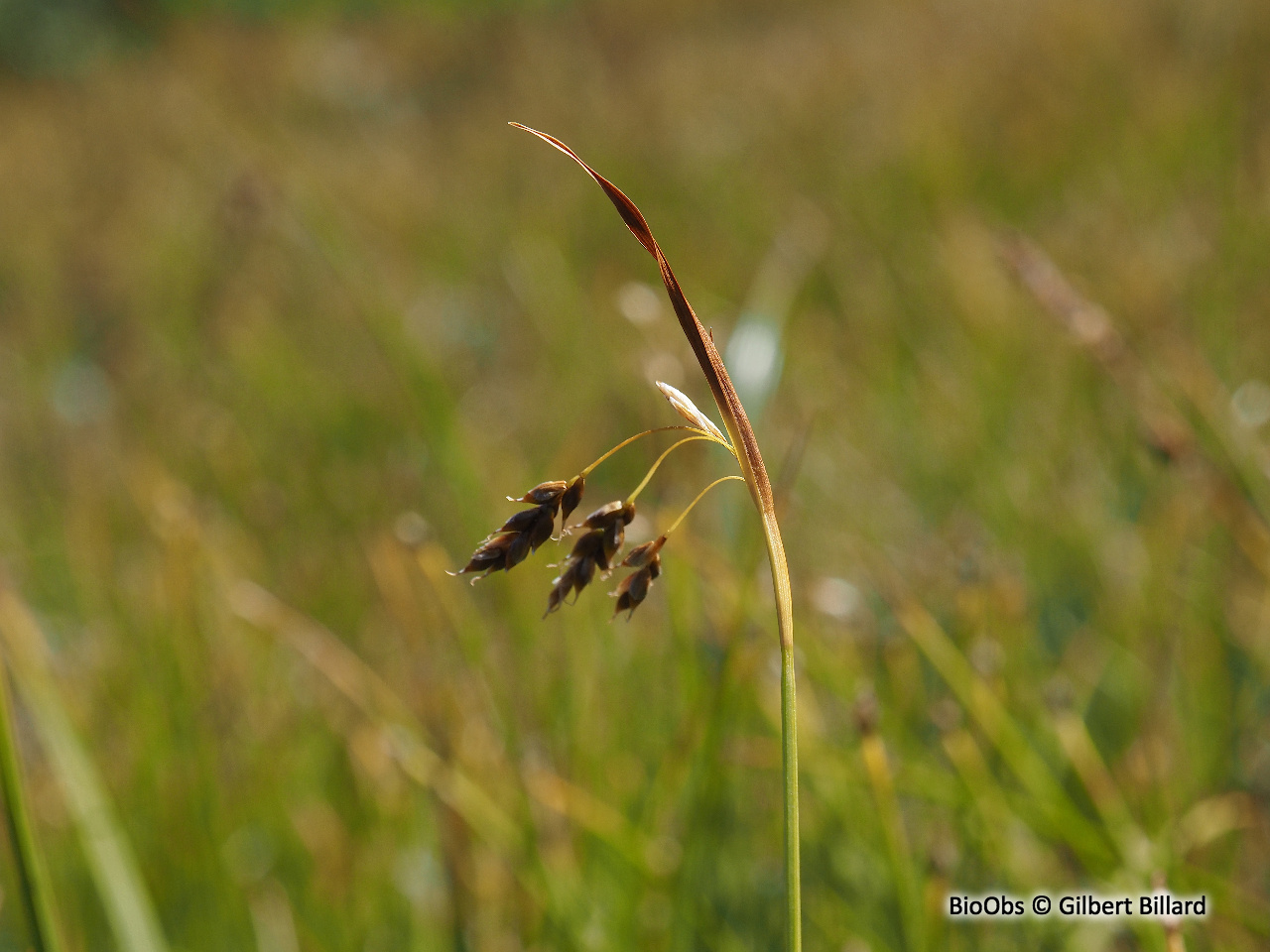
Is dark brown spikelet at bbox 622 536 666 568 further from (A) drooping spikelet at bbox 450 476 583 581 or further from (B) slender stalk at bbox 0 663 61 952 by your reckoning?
(B) slender stalk at bbox 0 663 61 952

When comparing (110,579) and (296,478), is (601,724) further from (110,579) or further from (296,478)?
(296,478)

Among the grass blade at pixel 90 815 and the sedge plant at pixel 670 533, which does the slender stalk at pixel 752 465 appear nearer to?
the sedge plant at pixel 670 533

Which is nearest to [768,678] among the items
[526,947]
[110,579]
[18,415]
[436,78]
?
[526,947]

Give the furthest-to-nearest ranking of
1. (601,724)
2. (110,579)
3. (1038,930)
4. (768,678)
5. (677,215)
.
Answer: (677,215)
(110,579)
(601,724)
(768,678)
(1038,930)

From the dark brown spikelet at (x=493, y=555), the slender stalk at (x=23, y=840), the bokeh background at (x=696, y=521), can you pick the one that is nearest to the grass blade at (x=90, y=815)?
the bokeh background at (x=696, y=521)

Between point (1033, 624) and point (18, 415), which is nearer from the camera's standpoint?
point (1033, 624)

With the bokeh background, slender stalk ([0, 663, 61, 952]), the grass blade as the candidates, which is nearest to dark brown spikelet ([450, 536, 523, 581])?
slender stalk ([0, 663, 61, 952])

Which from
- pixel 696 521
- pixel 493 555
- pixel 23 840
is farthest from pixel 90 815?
pixel 696 521

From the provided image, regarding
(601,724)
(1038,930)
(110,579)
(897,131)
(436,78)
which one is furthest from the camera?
(436,78)
